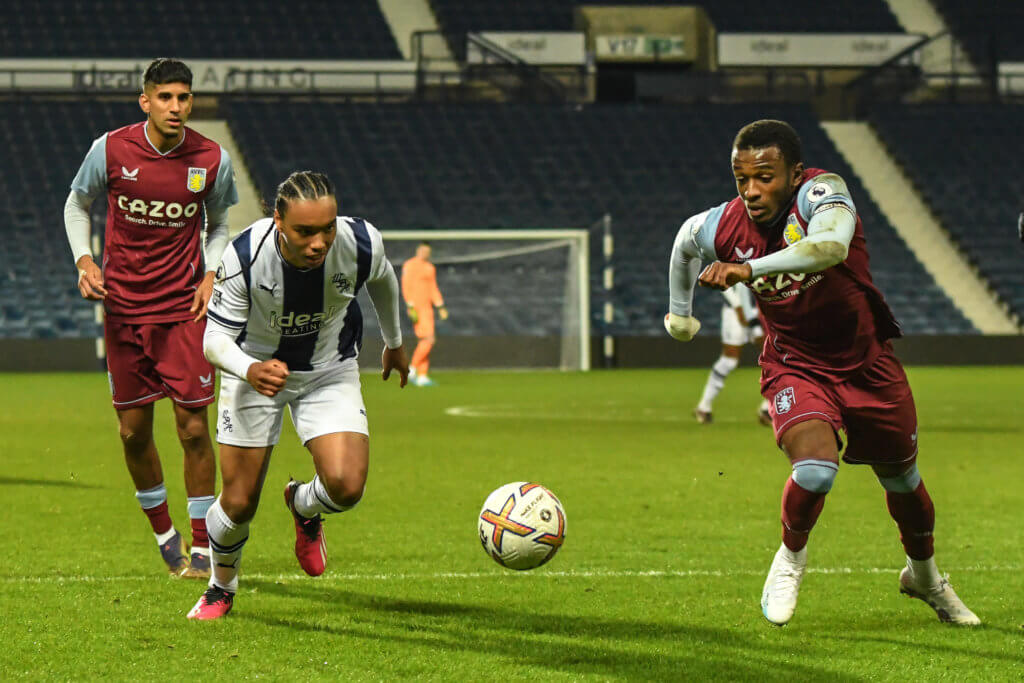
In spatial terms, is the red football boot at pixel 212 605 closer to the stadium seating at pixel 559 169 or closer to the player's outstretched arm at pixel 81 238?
the player's outstretched arm at pixel 81 238

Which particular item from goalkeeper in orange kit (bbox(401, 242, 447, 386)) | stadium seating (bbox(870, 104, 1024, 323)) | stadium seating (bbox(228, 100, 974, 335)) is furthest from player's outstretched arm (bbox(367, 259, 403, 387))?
stadium seating (bbox(870, 104, 1024, 323))

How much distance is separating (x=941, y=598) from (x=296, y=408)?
240 centimetres

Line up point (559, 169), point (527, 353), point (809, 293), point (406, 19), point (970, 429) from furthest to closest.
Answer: point (406, 19)
point (559, 169)
point (527, 353)
point (970, 429)
point (809, 293)

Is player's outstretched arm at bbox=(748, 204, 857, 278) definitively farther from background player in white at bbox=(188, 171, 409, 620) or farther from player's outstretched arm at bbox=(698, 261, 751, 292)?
background player in white at bbox=(188, 171, 409, 620)

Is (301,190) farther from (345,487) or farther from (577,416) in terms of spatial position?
(577,416)

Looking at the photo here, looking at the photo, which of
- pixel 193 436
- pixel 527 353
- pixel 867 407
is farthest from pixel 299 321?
pixel 527 353

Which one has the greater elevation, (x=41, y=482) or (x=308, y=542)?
(x=308, y=542)

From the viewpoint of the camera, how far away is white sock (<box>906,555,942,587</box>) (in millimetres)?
5051

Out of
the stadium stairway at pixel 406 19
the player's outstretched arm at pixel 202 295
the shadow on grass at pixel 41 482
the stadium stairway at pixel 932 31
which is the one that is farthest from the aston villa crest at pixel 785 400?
the stadium stairway at pixel 932 31

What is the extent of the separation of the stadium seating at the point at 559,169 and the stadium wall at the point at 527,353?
77 cm

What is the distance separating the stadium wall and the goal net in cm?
2

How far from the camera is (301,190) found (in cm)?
458

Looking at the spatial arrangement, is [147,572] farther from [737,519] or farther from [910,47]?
[910,47]

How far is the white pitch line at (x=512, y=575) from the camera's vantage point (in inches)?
230
